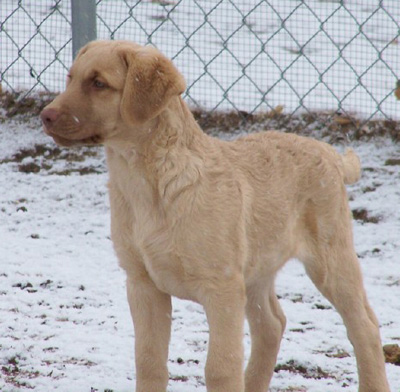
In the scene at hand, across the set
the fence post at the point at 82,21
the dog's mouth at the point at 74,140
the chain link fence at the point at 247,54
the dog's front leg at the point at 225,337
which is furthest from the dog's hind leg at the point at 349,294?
A: the chain link fence at the point at 247,54

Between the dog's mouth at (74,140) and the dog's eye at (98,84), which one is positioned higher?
the dog's eye at (98,84)

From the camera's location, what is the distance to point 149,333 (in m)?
3.61

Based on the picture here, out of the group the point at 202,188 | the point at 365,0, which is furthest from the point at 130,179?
the point at 365,0

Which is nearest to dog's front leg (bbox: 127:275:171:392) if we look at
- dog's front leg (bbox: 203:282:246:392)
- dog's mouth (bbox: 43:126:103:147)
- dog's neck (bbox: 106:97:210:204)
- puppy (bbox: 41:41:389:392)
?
puppy (bbox: 41:41:389:392)

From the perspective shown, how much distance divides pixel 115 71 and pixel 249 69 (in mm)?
4232

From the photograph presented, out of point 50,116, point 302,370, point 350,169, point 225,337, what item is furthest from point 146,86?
point 302,370

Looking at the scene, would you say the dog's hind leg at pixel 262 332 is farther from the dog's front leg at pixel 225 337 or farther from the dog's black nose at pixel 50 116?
the dog's black nose at pixel 50 116

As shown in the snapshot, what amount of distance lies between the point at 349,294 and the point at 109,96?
1.40 m

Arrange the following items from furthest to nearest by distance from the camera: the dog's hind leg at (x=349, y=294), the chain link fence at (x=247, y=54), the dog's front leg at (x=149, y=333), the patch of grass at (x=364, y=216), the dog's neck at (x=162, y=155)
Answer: the chain link fence at (x=247, y=54), the patch of grass at (x=364, y=216), the dog's hind leg at (x=349, y=294), the dog's front leg at (x=149, y=333), the dog's neck at (x=162, y=155)

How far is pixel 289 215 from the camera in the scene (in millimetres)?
3816

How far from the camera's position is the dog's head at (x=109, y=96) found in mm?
3320

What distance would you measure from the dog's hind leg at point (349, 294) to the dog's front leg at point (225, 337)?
2.17 feet

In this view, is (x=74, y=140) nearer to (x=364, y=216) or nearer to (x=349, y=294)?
(x=349, y=294)

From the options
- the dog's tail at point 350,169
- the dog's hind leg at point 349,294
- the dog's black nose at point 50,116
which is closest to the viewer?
the dog's black nose at point 50,116
